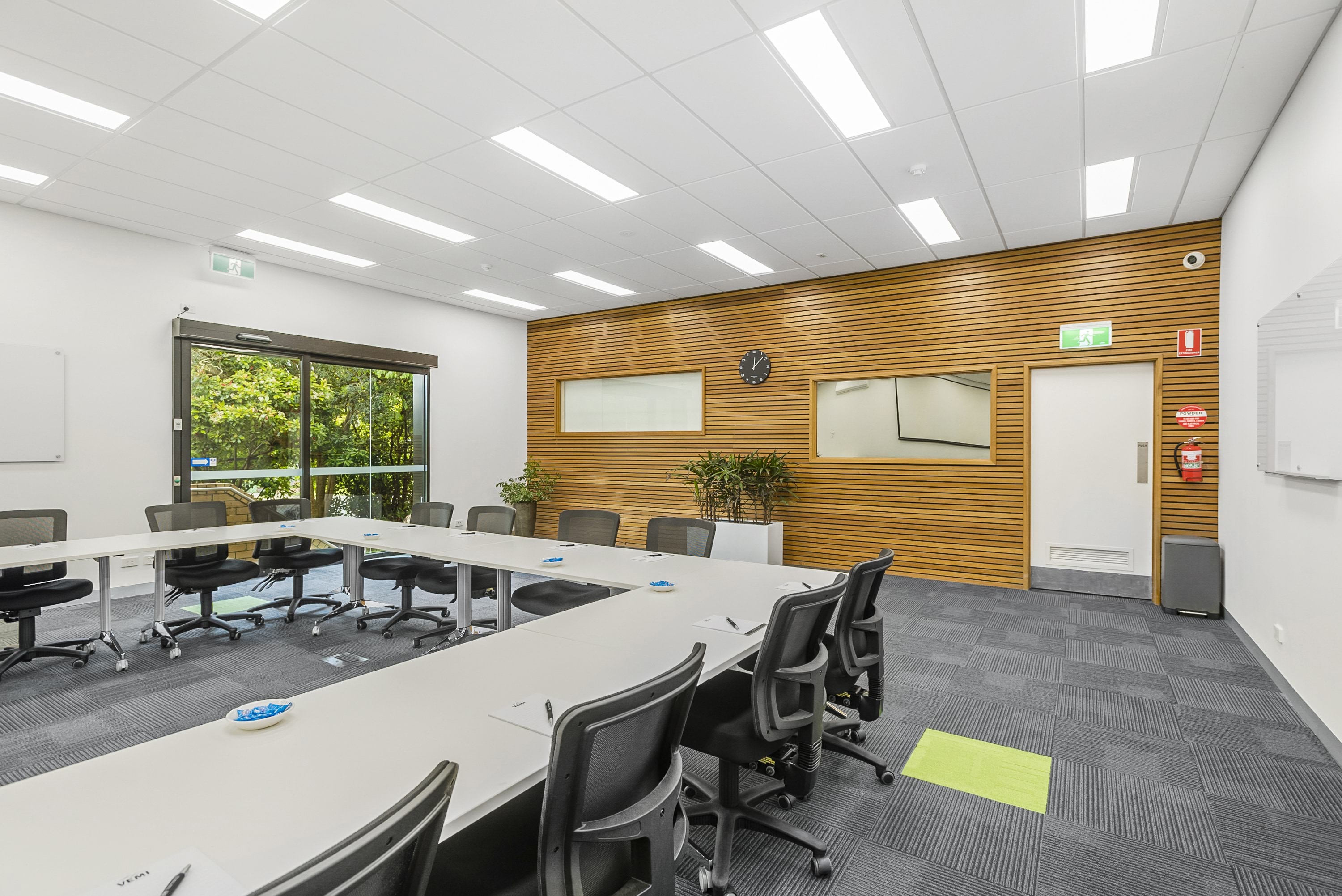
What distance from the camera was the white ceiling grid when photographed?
2988mm

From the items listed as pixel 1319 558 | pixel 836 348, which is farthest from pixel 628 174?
pixel 1319 558

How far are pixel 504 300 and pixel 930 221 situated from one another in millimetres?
5290

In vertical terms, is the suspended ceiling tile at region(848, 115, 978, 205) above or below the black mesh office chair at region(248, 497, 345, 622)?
above

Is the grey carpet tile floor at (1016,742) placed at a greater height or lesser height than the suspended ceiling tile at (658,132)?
lesser

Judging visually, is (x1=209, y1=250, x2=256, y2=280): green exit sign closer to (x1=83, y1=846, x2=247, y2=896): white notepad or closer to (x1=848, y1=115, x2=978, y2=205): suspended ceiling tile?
(x1=848, y1=115, x2=978, y2=205): suspended ceiling tile

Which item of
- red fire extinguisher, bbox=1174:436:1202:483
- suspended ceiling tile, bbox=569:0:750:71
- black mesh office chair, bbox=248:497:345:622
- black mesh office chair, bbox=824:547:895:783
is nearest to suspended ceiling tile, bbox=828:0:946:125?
suspended ceiling tile, bbox=569:0:750:71

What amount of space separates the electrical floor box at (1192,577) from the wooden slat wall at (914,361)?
45 cm

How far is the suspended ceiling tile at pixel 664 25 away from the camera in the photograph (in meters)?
2.88

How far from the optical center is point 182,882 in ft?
3.30

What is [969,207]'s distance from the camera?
5.23m

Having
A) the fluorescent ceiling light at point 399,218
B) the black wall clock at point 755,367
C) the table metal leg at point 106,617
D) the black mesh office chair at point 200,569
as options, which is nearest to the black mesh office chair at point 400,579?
the black mesh office chair at point 200,569

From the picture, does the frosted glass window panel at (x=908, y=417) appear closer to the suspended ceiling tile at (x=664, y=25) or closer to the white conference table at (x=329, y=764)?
the suspended ceiling tile at (x=664, y=25)

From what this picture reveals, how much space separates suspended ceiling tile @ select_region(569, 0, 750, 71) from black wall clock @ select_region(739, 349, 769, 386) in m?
4.76

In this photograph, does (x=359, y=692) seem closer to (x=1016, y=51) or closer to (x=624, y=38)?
(x=624, y=38)
